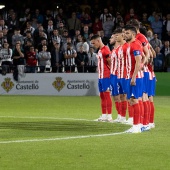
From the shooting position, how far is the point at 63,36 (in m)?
33.1

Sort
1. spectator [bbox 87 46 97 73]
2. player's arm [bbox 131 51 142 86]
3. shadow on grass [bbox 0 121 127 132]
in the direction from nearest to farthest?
player's arm [bbox 131 51 142 86]
shadow on grass [bbox 0 121 127 132]
spectator [bbox 87 46 97 73]

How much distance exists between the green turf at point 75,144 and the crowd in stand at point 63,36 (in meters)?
9.57

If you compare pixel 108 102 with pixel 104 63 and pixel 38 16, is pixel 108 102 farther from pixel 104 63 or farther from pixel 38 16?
pixel 38 16

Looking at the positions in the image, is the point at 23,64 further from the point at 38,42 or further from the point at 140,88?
the point at 140,88

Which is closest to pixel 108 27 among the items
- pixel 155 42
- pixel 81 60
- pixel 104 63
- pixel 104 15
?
pixel 104 15

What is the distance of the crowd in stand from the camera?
3131 centimetres

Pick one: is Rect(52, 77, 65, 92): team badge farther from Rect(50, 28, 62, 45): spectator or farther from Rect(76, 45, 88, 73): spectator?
Rect(50, 28, 62, 45): spectator

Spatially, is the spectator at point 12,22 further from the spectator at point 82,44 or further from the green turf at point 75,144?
the green turf at point 75,144

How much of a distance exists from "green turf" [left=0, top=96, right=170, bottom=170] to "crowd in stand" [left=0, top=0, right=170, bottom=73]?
9.57 metres

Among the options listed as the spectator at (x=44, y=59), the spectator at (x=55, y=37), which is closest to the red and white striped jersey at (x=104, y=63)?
the spectator at (x=44, y=59)

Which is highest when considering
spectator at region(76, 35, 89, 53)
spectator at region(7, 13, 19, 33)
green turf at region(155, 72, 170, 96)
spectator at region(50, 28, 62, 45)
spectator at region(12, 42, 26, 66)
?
spectator at region(7, 13, 19, 33)

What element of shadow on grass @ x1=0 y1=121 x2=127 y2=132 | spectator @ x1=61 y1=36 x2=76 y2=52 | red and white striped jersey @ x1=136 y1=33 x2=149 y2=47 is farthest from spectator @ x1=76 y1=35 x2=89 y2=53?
red and white striped jersey @ x1=136 y1=33 x2=149 y2=47

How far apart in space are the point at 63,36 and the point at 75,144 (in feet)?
67.2

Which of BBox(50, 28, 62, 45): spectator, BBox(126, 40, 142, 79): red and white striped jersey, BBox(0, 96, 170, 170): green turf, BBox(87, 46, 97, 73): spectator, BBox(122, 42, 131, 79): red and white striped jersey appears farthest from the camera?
BBox(50, 28, 62, 45): spectator
